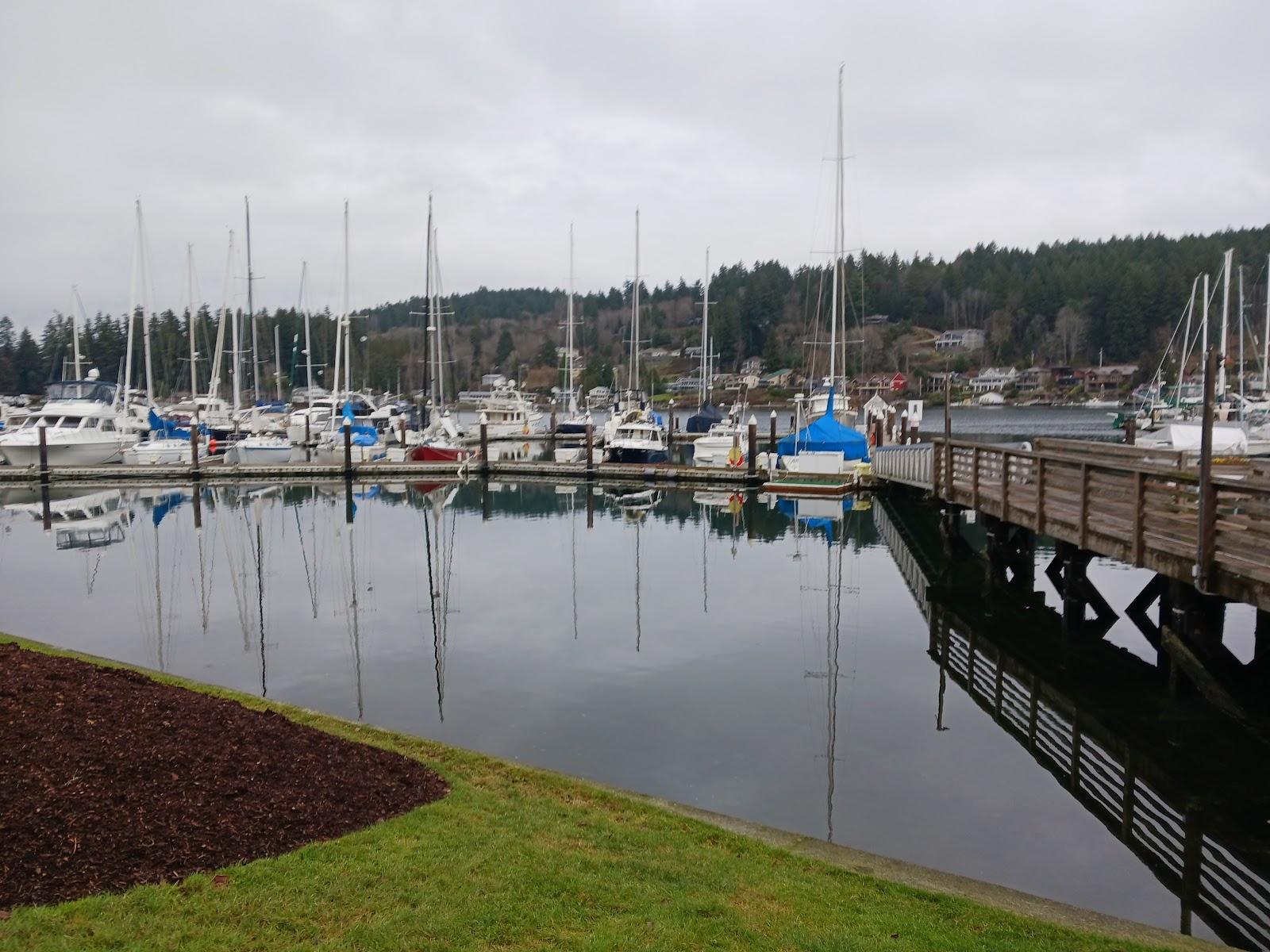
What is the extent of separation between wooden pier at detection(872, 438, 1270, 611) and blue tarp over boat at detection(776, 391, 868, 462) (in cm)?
1957

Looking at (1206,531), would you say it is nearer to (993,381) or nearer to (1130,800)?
(1130,800)

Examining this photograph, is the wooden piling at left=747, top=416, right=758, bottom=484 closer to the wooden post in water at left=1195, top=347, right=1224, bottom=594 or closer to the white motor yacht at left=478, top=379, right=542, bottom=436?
the white motor yacht at left=478, top=379, right=542, bottom=436

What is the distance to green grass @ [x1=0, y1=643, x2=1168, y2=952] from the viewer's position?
576cm

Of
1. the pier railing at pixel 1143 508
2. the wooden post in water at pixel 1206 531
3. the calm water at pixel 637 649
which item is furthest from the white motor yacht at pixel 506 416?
the wooden post in water at pixel 1206 531

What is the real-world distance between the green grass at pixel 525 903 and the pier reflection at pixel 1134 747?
3.21m

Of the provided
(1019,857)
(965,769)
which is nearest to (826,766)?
(965,769)

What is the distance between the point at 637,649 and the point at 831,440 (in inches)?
1134

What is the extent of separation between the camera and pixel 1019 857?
364 inches

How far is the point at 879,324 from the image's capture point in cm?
18188

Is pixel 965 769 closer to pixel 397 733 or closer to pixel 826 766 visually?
pixel 826 766

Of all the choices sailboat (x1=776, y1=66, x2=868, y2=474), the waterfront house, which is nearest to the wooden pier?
sailboat (x1=776, y1=66, x2=868, y2=474)

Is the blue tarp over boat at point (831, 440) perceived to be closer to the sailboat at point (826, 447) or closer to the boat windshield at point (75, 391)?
the sailboat at point (826, 447)

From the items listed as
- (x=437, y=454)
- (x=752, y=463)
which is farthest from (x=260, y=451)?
(x=752, y=463)

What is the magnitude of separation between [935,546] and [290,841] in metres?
24.3
